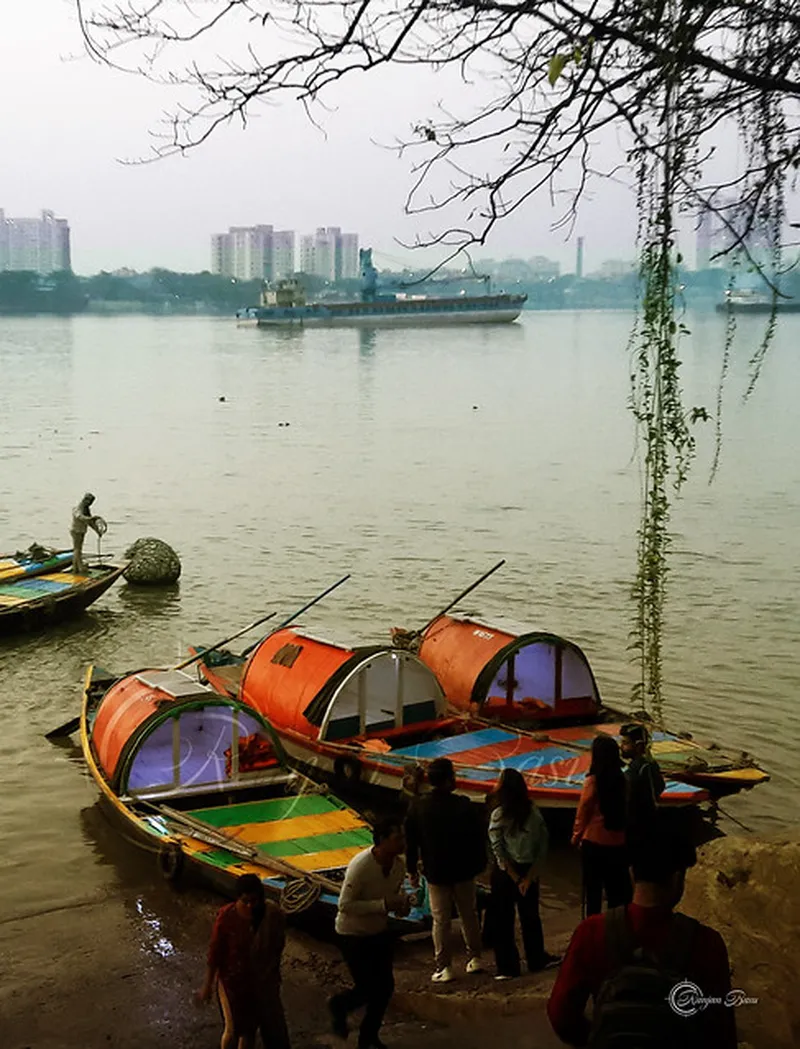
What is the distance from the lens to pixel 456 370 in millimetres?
98312

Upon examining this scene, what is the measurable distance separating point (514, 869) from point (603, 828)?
0.68 metres

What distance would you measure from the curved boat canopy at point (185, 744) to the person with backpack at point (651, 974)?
889 centimetres

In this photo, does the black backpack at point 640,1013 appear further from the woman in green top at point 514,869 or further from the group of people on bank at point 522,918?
the woman in green top at point 514,869

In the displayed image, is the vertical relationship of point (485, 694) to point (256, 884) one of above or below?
below

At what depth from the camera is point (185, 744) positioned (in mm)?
12867

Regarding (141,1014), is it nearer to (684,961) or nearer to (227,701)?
(227,701)

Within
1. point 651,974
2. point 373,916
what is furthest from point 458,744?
point 651,974

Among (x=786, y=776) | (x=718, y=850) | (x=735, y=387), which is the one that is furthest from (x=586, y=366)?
(x=718, y=850)

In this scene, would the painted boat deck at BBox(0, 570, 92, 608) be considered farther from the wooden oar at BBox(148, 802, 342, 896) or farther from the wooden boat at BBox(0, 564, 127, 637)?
the wooden oar at BBox(148, 802, 342, 896)

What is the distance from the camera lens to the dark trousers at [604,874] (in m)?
8.48

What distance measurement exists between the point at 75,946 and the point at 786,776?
8.63 metres

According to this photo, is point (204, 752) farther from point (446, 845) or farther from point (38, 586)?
point (38, 586)

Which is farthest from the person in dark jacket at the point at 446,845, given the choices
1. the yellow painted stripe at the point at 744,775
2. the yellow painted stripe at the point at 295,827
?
the yellow painted stripe at the point at 744,775

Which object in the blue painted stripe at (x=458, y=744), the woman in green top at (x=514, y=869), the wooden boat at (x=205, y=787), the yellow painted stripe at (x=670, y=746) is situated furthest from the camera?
the blue painted stripe at (x=458, y=744)
